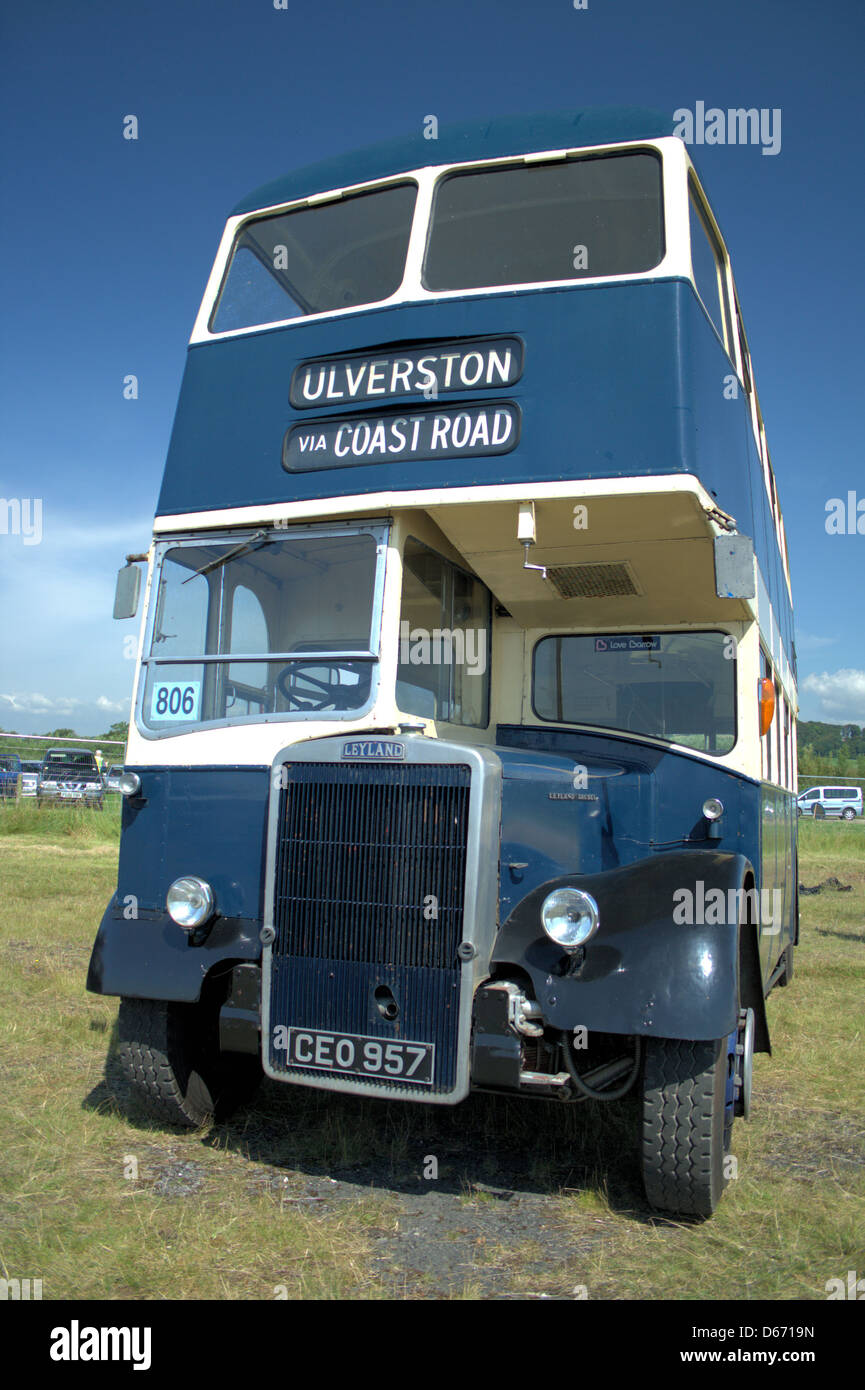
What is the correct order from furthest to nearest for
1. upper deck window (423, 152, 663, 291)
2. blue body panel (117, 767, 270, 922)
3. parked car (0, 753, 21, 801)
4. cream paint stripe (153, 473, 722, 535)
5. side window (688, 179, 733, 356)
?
parked car (0, 753, 21, 801) < side window (688, 179, 733, 356) < upper deck window (423, 152, 663, 291) < blue body panel (117, 767, 270, 922) < cream paint stripe (153, 473, 722, 535)

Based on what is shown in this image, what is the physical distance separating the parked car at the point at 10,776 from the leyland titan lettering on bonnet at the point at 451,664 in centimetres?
1811

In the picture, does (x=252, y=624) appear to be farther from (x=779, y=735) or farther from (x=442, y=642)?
(x=779, y=735)

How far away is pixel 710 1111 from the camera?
11.5 feet

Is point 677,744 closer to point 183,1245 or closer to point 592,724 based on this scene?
point 592,724

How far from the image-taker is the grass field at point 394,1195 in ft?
10.3

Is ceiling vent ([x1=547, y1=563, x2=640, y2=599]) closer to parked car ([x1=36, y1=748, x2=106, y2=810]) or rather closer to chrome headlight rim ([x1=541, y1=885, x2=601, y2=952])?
chrome headlight rim ([x1=541, y1=885, x2=601, y2=952])

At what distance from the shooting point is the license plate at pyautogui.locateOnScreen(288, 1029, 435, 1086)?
11.8ft

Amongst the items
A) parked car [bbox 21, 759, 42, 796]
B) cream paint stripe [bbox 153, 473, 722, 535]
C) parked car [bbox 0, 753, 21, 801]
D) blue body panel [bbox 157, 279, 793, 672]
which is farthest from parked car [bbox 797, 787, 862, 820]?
cream paint stripe [bbox 153, 473, 722, 535]

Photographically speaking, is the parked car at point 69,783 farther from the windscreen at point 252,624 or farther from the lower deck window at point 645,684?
the lower deck window at point 645,684

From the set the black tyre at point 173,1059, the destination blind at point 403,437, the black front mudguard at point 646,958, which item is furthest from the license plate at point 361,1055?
the destination blind at point 403,437

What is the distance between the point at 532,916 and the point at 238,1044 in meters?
1.32

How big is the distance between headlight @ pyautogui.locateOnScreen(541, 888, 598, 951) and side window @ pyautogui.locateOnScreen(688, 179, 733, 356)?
8.99ft

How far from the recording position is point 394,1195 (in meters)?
3.87
